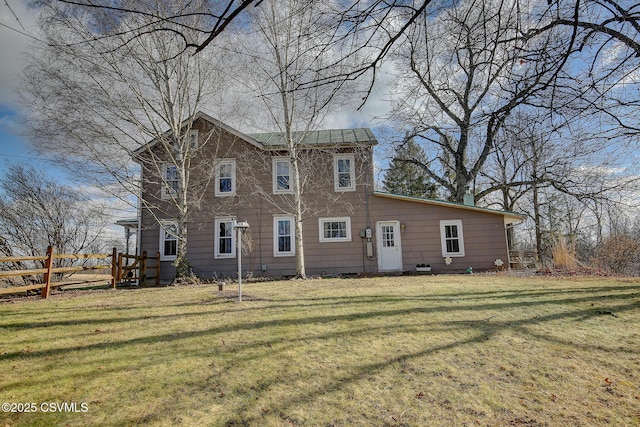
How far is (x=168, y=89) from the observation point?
36.9ft

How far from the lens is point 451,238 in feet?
43.7

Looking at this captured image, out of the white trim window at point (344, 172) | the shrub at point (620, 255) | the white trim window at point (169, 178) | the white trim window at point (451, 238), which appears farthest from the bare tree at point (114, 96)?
the shrub at point (620, 255)

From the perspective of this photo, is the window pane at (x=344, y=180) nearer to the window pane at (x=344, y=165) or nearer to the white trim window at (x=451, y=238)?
the window pane at (x=344, y=165)

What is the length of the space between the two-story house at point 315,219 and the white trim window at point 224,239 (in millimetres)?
41

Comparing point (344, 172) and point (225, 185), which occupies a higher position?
point (344, 172)

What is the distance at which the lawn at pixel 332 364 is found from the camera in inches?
108

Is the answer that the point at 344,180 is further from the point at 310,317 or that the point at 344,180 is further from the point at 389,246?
the point at 310,317

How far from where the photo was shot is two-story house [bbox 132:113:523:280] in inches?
521

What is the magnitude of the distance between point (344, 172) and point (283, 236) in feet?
12.1

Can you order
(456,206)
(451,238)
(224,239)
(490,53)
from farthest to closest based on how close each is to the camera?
(224,239), (451,238), (456,206), (490,53)

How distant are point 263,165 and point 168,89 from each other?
445 centimetres

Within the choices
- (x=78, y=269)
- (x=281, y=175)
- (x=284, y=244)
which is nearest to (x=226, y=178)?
(x=281, y=175)

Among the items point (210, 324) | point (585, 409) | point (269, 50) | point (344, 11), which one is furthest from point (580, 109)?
point (269, 50)

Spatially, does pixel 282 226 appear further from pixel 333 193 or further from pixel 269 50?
pixel 269 50
